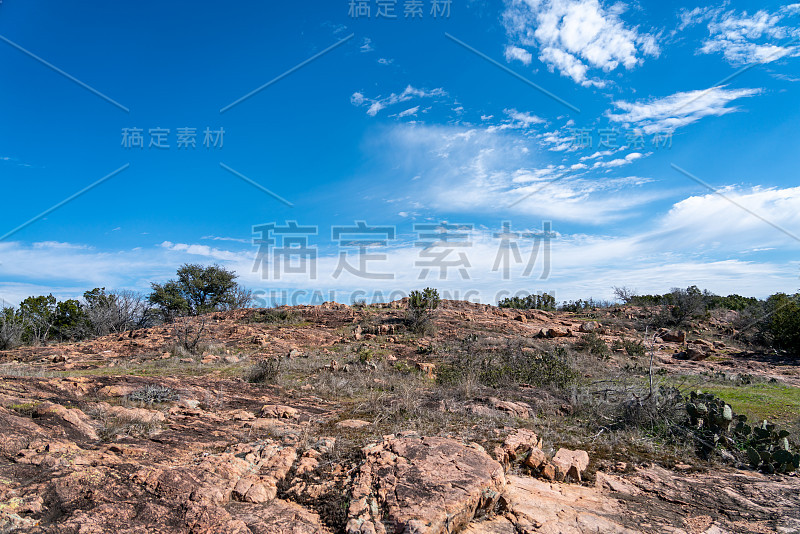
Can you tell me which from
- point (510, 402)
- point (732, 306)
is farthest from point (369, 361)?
point (732, 306)

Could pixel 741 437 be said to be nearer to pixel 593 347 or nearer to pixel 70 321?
pixel 593 347

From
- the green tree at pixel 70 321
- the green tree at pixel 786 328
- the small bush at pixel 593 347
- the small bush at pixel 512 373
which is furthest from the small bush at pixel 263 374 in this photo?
the green tree at pixel 70 321

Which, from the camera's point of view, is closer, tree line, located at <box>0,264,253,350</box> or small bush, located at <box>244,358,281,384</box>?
small bush, located at <box>244,358,281,384</box>

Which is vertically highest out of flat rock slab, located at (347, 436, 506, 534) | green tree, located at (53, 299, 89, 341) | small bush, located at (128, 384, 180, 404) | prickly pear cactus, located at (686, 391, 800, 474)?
green tree, located at (53, 299, 89, 341)

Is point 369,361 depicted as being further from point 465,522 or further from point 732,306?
point 732,306

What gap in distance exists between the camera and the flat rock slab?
10.2ft

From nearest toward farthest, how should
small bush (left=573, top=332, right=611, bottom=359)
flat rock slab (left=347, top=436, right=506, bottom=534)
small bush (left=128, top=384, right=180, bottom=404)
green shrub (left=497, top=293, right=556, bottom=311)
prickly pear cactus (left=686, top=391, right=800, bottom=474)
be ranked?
flat rock slab (left=347, top=436, right=506, bottom=534), prickly pear cactus (left=686, top=391, right=800, bottom=474), small bush (left=128, top=384, right=180, bottom=404), small bush (left=573, top=332, right=611, bottom=359), green shrub (left=497, top=293, right=556, bottom=311)

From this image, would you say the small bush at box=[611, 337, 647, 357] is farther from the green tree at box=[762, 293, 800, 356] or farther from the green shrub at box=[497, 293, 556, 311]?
the green shrub at box=[497, 293, 556, 311]

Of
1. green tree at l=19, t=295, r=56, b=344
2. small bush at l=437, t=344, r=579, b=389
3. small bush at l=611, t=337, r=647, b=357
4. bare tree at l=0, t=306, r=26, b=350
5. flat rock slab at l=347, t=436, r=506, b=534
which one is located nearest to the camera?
flat rock slab at l=347, t=436, r=506, b=534

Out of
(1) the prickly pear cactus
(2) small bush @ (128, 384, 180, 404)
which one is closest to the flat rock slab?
(1) the prickly pear cactus

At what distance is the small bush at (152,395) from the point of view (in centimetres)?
643

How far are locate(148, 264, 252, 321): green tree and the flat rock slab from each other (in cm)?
2733

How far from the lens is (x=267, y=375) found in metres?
9.66

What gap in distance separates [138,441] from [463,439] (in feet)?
12.9
